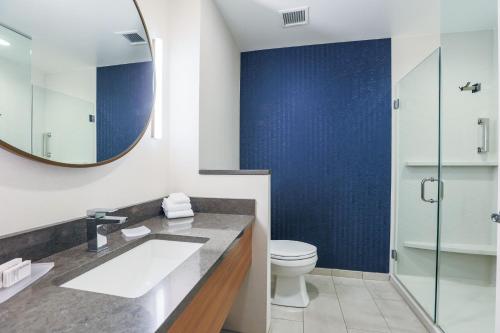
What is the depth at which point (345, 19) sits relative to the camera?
2076 mm

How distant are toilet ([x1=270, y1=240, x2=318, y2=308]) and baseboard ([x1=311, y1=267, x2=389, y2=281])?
1.67 feet

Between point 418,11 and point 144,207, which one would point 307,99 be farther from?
point 144,207

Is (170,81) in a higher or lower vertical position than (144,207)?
higher

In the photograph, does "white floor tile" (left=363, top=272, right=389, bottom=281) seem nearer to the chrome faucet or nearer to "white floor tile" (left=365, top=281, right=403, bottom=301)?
"white floor tile" (left=365, top=281, right=403, bottom=301)

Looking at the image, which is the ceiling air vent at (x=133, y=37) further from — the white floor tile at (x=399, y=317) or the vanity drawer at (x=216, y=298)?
the white floor tile at (x=399, y=317)

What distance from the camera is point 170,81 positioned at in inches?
65.1

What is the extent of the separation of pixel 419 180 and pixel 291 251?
1263 millimetres

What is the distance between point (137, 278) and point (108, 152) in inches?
22.3

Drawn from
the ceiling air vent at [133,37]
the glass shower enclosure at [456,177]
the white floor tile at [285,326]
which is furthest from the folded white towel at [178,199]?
the glass shower enclosure at [456,177]

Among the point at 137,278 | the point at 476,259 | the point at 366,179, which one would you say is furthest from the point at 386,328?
the point at 137,278

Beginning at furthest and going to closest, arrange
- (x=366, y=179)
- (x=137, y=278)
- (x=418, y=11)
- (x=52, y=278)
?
(x=366, y=179) < (x=418, y=11) < (x=137, y=278) < (x=52, y=278)

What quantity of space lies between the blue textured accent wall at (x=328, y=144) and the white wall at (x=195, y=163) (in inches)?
40.1

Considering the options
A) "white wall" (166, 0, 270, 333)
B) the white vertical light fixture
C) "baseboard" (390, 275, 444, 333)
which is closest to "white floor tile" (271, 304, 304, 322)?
"white wall" (166, 0, 270, 333)

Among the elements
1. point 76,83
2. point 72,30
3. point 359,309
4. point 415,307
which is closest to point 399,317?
point 415,307
